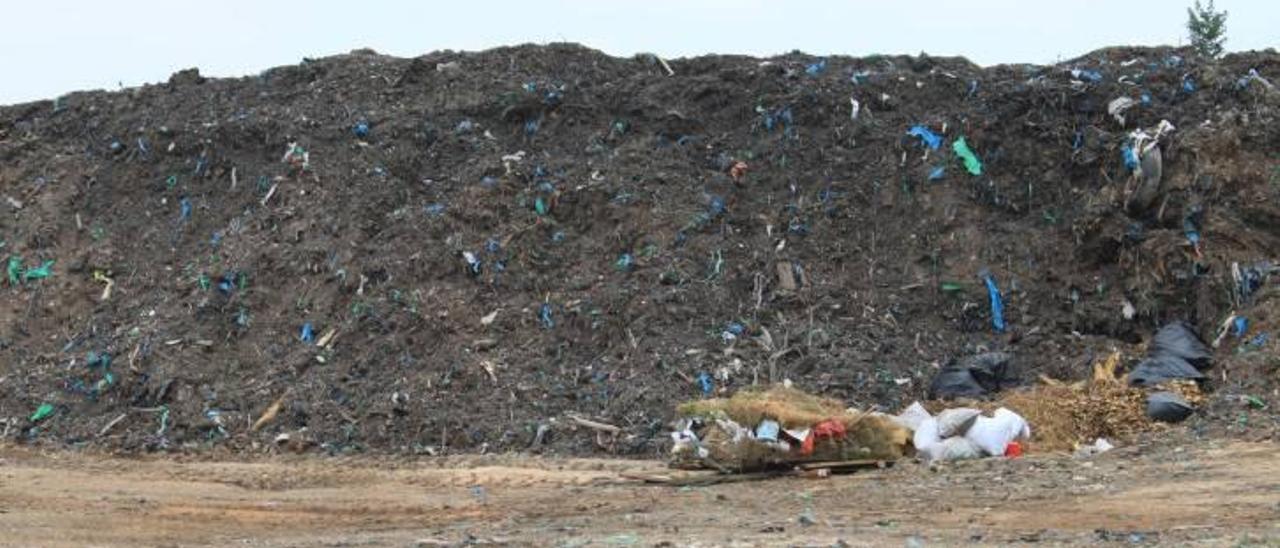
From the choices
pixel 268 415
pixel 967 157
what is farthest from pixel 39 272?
pixel 967 157

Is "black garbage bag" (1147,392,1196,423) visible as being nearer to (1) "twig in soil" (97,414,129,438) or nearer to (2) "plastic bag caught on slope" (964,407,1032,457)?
(2) "plastic bag caught on slope" (964,407,1032,457)

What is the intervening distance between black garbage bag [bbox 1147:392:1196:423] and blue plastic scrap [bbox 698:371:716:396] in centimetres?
355

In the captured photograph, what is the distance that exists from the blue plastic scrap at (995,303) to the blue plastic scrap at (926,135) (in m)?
1.84

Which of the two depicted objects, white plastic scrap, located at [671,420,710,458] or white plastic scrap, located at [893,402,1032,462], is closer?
white plastic scrap, located at [893,402,1032,462]

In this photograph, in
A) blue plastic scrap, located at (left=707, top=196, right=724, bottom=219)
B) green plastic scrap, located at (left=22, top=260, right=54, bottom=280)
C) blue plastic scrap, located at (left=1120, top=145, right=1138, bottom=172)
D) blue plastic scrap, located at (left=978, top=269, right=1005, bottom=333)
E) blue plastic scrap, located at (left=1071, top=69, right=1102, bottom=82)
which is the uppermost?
blue plastic scrap, located at (left=1071, top=69, right=1102, bottom=82)

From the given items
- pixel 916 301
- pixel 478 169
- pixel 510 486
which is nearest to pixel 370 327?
pixel 478 169

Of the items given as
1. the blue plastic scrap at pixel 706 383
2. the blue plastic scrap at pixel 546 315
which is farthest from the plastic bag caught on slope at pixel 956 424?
the blue plastic scrap at pixel 546 315

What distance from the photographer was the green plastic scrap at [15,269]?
578 inches

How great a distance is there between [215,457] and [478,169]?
15.4ft

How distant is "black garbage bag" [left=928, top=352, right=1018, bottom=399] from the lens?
11.0 metres

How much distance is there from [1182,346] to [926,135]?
13.1ft

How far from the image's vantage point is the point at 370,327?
12.5m

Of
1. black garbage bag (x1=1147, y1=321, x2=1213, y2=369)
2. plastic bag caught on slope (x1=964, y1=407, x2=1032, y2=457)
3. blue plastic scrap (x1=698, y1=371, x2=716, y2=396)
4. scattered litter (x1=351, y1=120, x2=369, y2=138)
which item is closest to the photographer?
plastic bag caught on slope (x1=964, y1=407, x2=1032, y2=457)

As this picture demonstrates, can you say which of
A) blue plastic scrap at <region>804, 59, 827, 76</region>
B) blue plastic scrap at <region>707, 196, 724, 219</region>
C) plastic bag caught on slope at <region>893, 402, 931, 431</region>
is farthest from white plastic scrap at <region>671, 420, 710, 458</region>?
blue plastic scrap at <region>804, 59, 827, 76</region>
